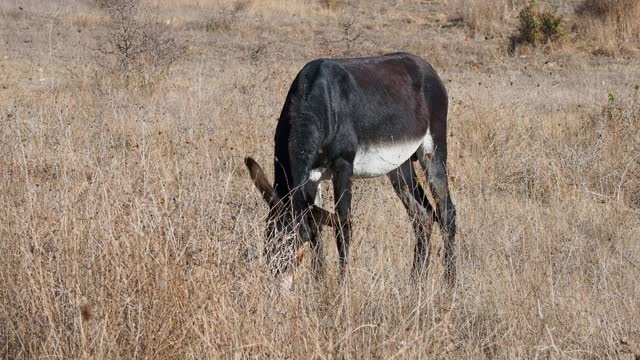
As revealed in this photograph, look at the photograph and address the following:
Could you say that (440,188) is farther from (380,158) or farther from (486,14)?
(486,14)

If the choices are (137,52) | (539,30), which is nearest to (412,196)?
(137,52)

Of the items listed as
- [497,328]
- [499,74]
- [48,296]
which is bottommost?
[499,74]

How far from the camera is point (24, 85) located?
10383mm

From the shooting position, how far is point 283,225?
13.9 ft

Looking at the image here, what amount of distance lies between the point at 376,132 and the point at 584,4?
12.6 metres

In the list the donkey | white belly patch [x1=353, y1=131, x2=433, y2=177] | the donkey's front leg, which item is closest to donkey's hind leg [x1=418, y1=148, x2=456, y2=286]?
the donkey

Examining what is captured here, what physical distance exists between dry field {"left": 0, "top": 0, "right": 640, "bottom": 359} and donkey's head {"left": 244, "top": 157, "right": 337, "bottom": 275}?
106 mm

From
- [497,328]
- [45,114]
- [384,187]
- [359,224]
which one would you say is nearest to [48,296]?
[497,328]

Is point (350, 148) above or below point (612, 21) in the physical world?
above

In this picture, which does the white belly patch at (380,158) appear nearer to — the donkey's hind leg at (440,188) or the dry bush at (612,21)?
the donkey's hind leg at (440,188)

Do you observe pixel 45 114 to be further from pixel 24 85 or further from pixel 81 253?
pixel 81 253

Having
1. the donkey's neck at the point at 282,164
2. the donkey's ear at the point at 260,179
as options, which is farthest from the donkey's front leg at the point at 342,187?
the donkey's ear at the point at 260,179

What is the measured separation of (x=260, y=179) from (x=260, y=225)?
594mm

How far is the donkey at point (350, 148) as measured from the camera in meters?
4.50
